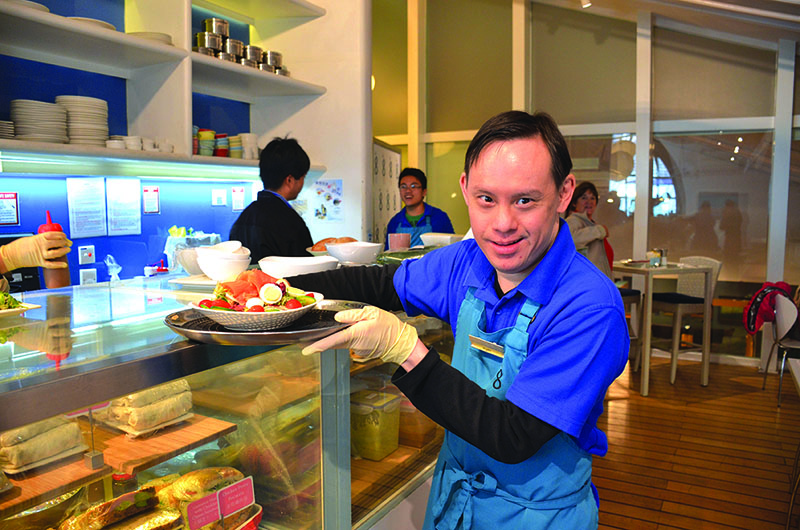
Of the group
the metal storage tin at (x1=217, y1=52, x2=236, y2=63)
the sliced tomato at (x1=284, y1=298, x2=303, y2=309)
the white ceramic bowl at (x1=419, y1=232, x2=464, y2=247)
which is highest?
the metal storage tin at (x1=217, y1=52, x2=236, y2=63)

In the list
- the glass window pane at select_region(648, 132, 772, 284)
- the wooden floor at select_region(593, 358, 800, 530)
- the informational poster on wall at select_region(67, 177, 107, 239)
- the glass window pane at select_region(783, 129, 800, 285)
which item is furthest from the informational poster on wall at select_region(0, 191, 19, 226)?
the glass window pane at select_region(783, 129, 800, 285)

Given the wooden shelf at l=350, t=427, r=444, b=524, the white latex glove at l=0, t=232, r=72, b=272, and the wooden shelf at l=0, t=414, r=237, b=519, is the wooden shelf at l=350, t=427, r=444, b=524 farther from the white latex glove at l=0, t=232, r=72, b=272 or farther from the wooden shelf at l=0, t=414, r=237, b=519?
the white latex glove at l=0, t=232, r=72, b=272

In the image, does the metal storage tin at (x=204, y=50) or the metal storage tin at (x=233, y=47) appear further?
the metal storage tin at (x=233, y=47)

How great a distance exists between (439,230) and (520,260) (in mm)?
4225

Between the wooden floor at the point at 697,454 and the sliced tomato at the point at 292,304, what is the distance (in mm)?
2578

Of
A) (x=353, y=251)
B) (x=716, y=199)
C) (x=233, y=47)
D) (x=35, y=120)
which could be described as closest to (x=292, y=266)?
(x=353, y=251)

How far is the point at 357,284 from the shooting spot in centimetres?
166

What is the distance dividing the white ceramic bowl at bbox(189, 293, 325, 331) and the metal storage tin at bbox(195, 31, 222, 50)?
3.05 m

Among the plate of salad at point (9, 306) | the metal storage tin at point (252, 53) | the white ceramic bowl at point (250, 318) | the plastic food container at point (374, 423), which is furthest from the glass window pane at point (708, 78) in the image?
the plate of salad at point (9, 306)

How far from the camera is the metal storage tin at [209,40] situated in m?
3.68

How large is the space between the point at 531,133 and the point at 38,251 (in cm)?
177

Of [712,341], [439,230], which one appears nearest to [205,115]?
[439,230]

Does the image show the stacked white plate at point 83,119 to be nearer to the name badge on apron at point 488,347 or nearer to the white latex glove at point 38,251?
the white latex glove at point 38,251

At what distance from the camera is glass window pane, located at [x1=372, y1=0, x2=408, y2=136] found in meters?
7.59
